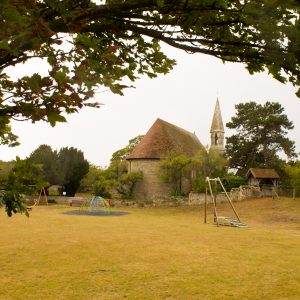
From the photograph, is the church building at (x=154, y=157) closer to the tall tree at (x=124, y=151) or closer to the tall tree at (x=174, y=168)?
the tall tree at (x=174, y=168)

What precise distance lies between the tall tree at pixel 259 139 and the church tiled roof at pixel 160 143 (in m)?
5.88

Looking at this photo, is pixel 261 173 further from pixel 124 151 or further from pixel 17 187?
pixel 17 187

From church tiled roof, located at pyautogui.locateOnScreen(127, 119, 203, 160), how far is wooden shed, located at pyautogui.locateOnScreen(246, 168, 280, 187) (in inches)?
344

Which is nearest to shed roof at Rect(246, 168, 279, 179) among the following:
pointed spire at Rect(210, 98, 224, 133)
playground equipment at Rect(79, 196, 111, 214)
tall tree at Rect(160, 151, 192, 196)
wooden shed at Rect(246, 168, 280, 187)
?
wooden shed at Rect(246, 168, 280, 187)

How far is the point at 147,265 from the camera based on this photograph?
10.4 m

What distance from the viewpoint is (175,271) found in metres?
9.70

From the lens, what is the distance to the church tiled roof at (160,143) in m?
46.4

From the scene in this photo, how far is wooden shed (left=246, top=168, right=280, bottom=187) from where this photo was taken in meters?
42.4

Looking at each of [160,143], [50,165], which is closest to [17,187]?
[160,143]

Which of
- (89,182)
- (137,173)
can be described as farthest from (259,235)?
(89,182)

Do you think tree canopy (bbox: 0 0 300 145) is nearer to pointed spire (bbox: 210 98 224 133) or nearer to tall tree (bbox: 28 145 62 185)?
tall tree (bbox: 28 145 62 185)

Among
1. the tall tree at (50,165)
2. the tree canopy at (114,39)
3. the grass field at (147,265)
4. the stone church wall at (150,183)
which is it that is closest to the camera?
the tree canopy at (114,39)

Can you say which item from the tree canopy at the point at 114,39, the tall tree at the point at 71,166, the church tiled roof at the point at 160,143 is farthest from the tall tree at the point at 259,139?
the tree canopy at the point at 114,39

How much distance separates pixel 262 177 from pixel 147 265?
3431cm
